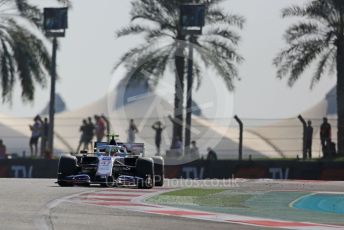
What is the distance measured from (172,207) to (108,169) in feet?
18.5

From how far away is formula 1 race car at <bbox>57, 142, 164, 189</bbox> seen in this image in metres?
21.6

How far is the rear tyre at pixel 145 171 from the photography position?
21.6 meters

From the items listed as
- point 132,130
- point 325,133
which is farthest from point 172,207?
point 132,130

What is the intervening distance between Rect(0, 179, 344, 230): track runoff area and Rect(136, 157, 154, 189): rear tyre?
0.33 metres

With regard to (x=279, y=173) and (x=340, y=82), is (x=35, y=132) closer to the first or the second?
(x=279, y=173)

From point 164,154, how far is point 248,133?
2863 cm

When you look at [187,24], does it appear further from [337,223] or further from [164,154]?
[337,223]

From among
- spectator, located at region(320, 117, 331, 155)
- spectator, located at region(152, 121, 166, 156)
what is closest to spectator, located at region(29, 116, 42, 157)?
spectator, located at region(152, 121, 166, 156)

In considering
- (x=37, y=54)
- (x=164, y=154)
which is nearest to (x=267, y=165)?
(x=164, y=154)

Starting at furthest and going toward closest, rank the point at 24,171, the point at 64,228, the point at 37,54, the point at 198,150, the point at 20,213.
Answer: the point at 37,54, the point at 198,150, the point at 24,171, the point at 20,213, the point at 64,228

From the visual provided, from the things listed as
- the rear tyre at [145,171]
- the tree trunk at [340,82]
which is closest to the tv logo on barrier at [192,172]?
the tree trunk at [340,82]

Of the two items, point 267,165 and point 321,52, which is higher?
point 321,52

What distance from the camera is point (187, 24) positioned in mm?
37594

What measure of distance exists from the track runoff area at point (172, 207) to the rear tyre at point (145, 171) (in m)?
0.33
